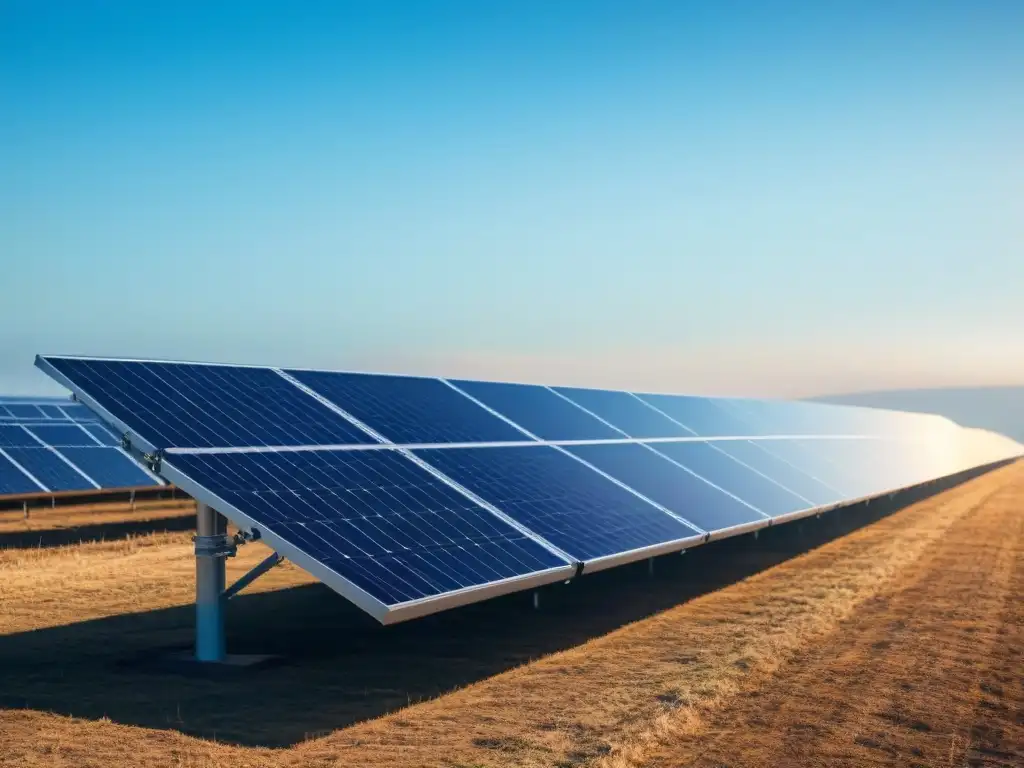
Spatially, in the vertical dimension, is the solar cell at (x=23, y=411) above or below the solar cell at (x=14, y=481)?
above

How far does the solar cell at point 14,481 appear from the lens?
38719mm

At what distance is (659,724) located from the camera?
12719 mm

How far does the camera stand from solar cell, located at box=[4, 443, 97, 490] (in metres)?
41.1

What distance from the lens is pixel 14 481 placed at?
130ft

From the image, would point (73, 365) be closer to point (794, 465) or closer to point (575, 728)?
point (575, 728)

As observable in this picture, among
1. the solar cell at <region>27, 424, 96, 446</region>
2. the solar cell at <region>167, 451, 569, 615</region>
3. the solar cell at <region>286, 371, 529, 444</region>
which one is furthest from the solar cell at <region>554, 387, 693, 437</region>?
the solar cell at <region>27, 424, 96, 446</region>

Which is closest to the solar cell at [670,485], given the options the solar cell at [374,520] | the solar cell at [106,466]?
the solar cell at [374,520]

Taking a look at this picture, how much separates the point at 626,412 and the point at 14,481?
22.5 metres

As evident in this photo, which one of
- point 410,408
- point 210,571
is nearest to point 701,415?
point 410,408

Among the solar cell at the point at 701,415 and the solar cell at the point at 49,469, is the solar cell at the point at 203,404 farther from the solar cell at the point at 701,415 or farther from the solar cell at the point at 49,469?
the solar cell at the point at 49,469

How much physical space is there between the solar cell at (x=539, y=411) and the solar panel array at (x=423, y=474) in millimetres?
84

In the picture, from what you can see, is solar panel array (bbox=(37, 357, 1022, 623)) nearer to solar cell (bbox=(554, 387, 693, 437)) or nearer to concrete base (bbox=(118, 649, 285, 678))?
solar cell (bbox=(554, 387, 693, 437))

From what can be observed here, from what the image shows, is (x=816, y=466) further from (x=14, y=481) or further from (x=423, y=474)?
(x=14, y=481)

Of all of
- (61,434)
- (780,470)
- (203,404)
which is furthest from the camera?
(61,434)
